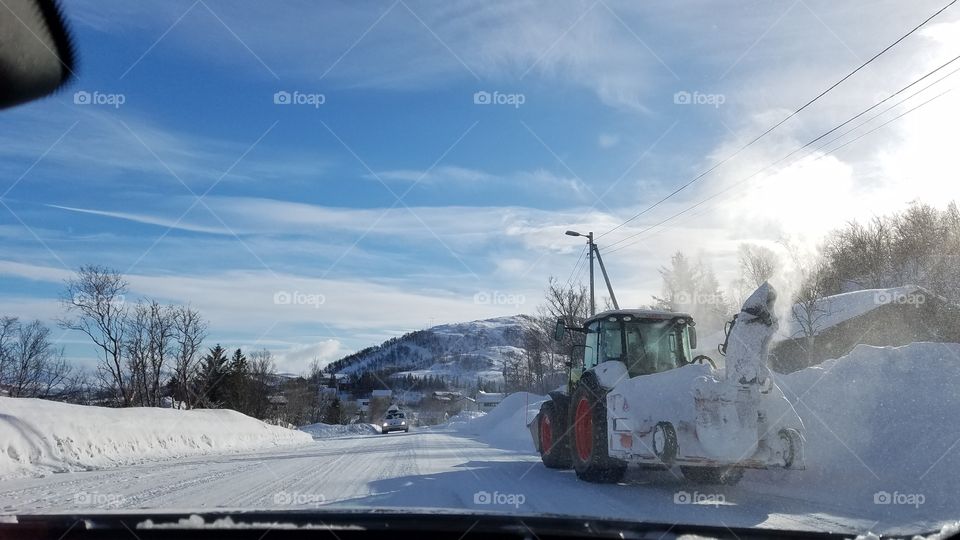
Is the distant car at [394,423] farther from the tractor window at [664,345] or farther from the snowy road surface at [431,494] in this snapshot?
the tractor window at [664,345]

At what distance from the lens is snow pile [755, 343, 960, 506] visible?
801 centimetres

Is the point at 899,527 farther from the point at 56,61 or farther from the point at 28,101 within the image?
the point at 28,101

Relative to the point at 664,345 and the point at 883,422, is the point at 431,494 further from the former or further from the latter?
the point at 883,422

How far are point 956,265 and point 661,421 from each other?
116 ft

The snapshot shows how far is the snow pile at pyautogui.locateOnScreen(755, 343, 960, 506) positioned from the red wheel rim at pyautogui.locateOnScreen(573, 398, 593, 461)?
2.75m

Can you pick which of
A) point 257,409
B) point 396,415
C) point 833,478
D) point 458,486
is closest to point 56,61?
point 458,486

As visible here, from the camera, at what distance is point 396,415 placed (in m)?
51.7

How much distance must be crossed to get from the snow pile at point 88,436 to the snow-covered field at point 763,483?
8.80 ft

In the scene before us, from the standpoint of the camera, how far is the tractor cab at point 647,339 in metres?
10.8

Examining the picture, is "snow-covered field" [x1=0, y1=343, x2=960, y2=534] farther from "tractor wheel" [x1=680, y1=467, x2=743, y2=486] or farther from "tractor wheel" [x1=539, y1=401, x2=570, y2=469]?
"tractor wheel" [x1=539, y1=401, x2=570, y2=469]

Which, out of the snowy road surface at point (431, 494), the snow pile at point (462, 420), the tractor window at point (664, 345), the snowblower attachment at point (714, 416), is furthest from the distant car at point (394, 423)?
the snowblower attachment at point (714, 416)

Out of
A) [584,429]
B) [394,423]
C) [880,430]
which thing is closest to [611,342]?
[584,429]

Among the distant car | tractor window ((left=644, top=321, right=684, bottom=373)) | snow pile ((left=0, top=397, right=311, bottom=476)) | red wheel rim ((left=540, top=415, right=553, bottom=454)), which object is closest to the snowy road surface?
red wheel rim ((left=540, top=415, right=553, bottom=454))

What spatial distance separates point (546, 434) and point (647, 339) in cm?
280
